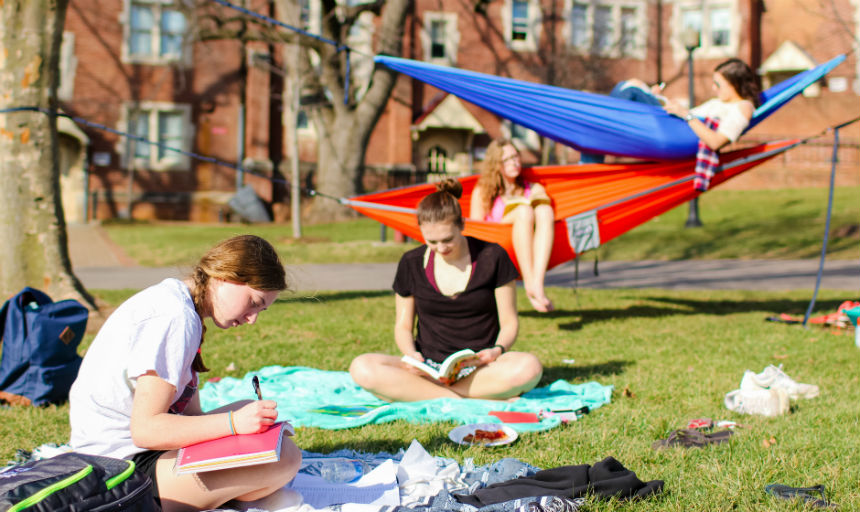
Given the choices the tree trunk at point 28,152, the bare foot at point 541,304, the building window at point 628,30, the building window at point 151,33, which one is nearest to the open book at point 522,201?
the bare foot at point 541,304

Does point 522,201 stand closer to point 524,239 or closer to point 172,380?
point 524,239

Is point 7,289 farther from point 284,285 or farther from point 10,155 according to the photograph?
point 284,285

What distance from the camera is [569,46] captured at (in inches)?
850

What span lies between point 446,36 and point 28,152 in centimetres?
1715

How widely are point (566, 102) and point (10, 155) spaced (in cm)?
391

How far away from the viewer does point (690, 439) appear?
3154mm

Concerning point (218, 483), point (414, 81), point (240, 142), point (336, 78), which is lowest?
point (218, 483)

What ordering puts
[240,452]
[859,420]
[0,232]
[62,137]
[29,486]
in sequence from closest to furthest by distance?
[29,486], [240,452], [859,420], [0,232], [62,137]

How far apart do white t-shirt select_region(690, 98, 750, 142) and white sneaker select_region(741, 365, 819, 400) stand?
198 cm

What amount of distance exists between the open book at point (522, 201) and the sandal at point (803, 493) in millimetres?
3291

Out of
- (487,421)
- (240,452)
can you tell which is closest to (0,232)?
(487,421)

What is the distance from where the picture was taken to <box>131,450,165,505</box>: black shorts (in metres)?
2.25

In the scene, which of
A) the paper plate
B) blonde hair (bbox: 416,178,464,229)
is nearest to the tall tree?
blonde hair (bbox: 416,178,464,229)

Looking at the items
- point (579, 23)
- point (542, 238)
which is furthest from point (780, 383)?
point (579, 23)
